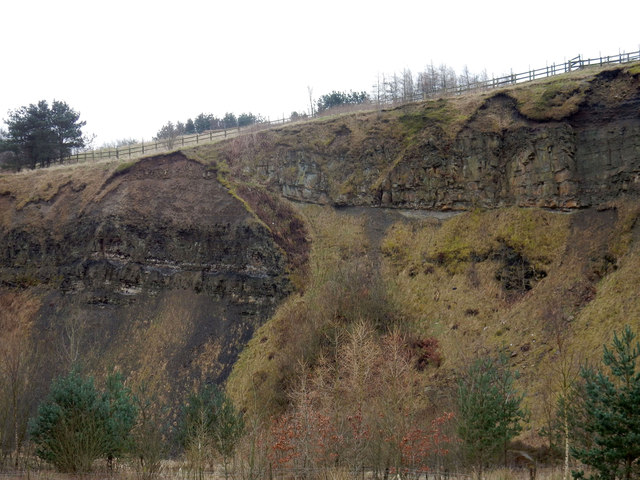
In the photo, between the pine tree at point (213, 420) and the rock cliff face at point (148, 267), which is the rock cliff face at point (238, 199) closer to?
the rock cliff face at point (148, 267)

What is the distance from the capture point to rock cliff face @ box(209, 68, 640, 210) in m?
39.1

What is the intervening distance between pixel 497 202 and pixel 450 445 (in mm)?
24218

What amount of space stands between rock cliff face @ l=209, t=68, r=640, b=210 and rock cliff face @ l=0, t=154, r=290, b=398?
6.79 metres

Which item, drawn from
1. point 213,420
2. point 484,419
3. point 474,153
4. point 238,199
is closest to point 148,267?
point 238,199

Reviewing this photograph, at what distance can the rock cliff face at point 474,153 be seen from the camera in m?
39.1

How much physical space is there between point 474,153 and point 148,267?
2729 centimetres

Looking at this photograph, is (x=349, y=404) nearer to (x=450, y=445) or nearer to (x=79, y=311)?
(x=450, y=445)

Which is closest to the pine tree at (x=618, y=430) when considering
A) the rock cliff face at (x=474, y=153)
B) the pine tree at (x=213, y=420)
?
the pine tree at (x=213, y=420)

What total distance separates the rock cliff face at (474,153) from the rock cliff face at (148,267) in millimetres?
6787

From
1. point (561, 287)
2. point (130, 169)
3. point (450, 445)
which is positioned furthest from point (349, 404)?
point (130, 169)


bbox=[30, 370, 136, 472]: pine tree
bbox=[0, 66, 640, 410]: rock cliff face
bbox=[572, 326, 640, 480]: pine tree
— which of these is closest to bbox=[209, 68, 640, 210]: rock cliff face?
bbox=[0, 66, 640, 410]: rock cliff face

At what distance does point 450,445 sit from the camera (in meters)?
22.3

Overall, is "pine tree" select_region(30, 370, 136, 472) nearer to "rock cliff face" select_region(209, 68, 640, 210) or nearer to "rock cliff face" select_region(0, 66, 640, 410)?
"rock cliff face" select_region(0, 66, 640, 410)

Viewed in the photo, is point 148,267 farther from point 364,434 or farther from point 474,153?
point 364,434
